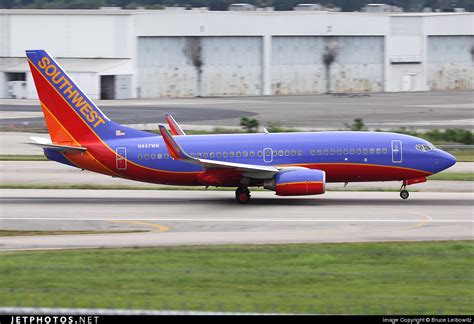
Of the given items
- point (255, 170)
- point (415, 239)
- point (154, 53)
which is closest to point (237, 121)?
point (154, 53)

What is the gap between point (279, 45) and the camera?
374ft

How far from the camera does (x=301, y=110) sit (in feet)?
299

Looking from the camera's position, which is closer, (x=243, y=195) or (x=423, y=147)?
(x=243, y=195)

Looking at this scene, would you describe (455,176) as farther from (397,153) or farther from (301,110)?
(301,110)

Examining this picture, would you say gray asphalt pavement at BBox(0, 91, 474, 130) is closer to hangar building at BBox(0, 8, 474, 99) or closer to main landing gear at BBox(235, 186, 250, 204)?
hangar building at BBox(0, 8, 474, 99)

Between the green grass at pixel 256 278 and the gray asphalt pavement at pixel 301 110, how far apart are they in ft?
154

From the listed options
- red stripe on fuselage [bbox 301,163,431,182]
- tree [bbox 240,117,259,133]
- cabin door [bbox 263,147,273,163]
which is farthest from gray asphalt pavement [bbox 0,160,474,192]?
tree [bbox 240,117,259,133]

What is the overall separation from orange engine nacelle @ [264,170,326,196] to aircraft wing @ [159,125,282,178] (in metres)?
0.66

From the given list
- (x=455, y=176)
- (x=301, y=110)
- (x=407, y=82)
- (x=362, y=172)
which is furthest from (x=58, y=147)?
(x=407, y=82)

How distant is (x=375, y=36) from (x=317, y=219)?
287 feet

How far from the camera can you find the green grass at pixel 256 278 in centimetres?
1848

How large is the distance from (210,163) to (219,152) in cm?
229

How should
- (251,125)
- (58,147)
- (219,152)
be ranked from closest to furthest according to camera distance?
(58,147)
(219,152)
(251,125)

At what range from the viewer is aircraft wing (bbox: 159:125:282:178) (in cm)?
3556
